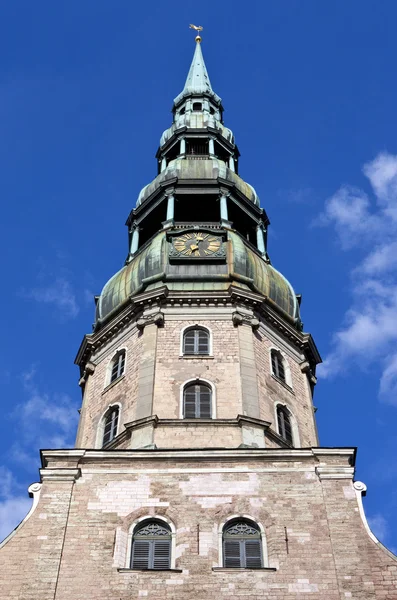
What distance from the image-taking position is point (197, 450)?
27.2 metres

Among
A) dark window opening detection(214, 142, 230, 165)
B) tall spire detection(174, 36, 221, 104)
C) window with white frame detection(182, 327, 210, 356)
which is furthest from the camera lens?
tall spire detection(174, 36, 221, 104)

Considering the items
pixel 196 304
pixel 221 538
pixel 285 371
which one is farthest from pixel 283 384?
pixel 221 538

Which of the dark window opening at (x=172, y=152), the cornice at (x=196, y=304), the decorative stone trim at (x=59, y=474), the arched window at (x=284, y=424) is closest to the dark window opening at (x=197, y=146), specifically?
the dark window opening at (x=172, y=152)

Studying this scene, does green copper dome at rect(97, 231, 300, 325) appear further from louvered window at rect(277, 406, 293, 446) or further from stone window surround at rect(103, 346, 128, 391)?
louvered window at rect(277, 406, 293, 446)

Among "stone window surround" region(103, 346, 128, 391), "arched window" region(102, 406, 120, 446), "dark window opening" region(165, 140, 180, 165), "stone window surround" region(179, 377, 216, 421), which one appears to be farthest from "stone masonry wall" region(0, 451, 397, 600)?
"dark window opening" region(165, 140, 180, 165)

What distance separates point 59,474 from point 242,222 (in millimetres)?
17166

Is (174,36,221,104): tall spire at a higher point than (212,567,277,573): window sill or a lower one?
higher

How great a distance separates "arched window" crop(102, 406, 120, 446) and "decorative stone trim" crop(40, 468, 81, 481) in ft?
12.8

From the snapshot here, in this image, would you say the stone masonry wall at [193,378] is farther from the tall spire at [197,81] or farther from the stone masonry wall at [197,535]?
the tall spire at [197,81]

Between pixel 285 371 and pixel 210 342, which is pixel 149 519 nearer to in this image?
pixel 210 342

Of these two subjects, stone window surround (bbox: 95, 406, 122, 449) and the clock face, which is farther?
the clock face

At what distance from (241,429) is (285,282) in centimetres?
943

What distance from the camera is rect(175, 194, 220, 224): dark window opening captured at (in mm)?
40438

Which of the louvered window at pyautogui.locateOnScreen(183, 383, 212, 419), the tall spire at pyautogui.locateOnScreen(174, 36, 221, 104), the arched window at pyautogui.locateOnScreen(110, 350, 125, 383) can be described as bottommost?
the louvered window at pyautogui.locateOnScreen(183, 383, 212, 419)
